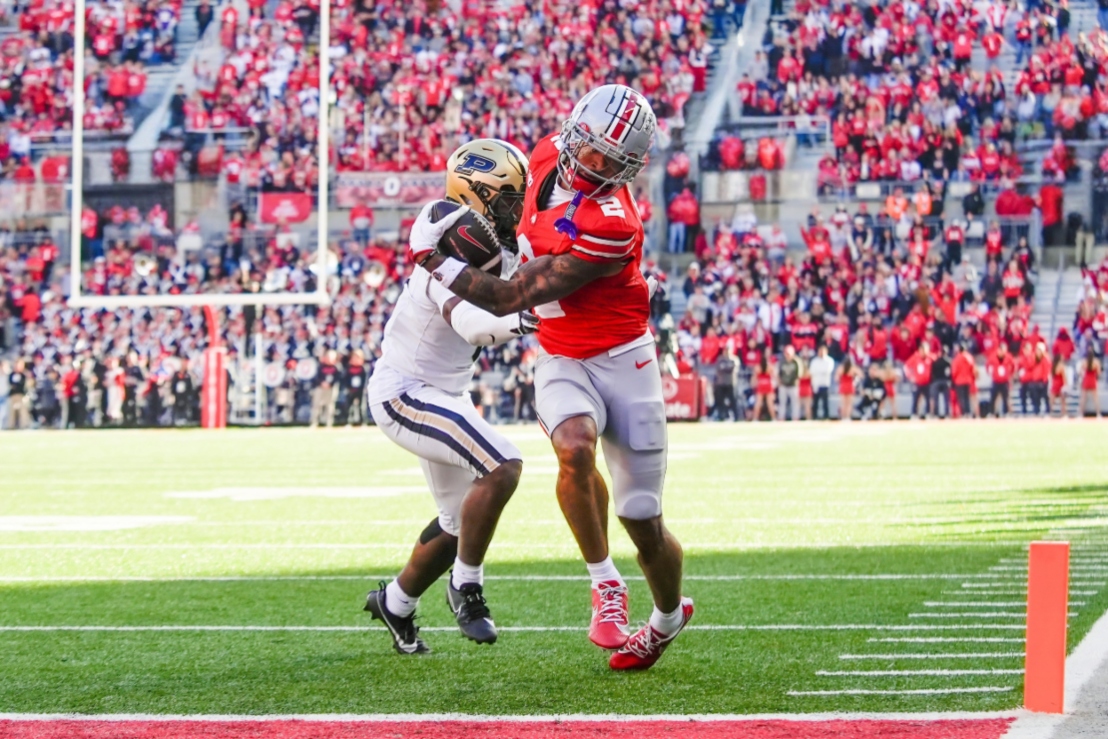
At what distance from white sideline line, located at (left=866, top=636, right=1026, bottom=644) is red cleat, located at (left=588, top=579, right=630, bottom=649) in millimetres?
957

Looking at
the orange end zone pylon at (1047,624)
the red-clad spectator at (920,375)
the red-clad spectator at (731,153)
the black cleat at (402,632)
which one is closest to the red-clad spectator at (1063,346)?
the red-clad spectator at (920,375)

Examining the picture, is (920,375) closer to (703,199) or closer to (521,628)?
(703,199)

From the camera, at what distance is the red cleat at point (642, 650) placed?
5172 millimetres

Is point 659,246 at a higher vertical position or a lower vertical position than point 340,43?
lower

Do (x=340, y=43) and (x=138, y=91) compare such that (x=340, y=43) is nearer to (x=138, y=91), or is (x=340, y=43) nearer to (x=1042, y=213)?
(x=138, y=91)

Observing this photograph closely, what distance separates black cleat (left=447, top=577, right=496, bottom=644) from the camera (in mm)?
5344

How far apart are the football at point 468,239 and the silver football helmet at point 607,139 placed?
11.7 inches

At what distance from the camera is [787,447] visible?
18531 mm

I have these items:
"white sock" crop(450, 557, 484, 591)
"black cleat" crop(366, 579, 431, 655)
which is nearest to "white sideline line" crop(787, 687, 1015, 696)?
"white sock" crop(450, 557, 484, 591)

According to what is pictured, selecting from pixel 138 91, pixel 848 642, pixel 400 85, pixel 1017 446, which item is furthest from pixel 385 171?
pixel 848 642

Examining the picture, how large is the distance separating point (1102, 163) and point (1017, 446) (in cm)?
1147

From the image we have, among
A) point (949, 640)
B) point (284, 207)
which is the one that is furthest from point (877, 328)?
point (949, 640)

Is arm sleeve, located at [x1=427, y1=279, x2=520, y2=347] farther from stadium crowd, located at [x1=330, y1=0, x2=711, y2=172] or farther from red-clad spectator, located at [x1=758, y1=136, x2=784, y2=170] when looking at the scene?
red-clad spectator, located at [x1=758, y1=136, x2=784, y2=170]

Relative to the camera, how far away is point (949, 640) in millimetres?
5637
